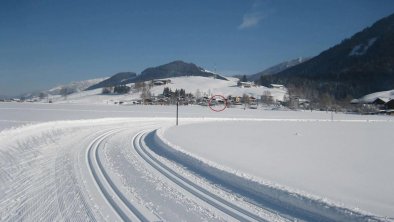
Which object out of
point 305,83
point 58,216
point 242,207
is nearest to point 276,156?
point 242,207

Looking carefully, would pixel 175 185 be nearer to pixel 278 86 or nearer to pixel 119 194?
pixel 119 194

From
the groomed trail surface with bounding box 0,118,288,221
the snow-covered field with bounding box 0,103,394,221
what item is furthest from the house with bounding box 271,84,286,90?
the groomed trail surface with bounding box 0,118,288,221

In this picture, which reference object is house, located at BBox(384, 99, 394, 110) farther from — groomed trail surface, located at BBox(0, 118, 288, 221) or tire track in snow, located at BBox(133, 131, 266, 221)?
tire track in snow, located at BBox(133, 131, 266, 221)

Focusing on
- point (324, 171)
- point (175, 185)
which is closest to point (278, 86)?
point (324, 171)

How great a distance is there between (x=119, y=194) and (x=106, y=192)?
34 cm

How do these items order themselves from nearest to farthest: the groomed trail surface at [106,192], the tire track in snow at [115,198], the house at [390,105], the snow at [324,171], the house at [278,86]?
the tire track in snow at [115,198] → the groomed trail surface at [106,192] → the snow at [324,171] → the house at [390,105] → the house at [278,86]

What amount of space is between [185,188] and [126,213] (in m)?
2.22

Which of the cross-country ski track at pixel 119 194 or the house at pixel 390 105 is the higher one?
the cross-country ski track at pixel 119 194

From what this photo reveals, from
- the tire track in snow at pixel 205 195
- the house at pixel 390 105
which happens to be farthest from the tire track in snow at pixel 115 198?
the house at pixel 390 105

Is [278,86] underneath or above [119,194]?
above

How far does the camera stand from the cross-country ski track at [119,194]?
261 inches

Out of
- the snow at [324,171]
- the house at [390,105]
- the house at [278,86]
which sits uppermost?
the house at [278,86]

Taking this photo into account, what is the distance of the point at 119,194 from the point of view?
7.95 m

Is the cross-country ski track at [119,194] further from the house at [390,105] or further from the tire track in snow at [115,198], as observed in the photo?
the house at [390,105]
